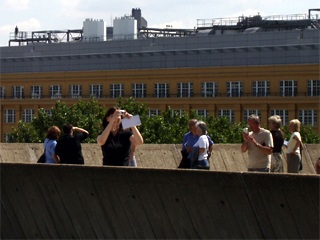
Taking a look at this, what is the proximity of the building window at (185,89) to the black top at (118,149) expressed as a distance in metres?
78.4

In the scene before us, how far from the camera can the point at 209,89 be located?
87812 millimetres

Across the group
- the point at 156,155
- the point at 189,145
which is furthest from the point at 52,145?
the point at 156,155

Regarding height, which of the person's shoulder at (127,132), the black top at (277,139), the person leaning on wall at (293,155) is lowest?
the person leaning on wall at (293,155)

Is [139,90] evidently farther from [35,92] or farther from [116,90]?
[35,92]

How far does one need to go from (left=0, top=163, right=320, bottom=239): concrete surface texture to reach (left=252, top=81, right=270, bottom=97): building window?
7555 centimetres

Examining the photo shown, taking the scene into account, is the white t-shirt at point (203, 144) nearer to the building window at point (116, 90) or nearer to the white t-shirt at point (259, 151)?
the white t-shirt at point (259, 151)

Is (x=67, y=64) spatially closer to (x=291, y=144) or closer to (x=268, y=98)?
(x=268, y=98)

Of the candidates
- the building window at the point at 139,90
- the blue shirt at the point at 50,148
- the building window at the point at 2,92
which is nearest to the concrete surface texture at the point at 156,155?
the blue shirt at the point at 50,148

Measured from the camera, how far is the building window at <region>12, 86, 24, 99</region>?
323ft

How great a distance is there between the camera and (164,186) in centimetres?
857

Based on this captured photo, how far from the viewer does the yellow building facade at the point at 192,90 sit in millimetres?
82750

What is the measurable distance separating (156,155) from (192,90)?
71063mm

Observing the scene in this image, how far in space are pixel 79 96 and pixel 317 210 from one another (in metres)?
88.4

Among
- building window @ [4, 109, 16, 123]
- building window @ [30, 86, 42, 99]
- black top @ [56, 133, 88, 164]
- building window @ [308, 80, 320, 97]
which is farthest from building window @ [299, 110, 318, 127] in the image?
black top @ [56, 133, 88, 164]
